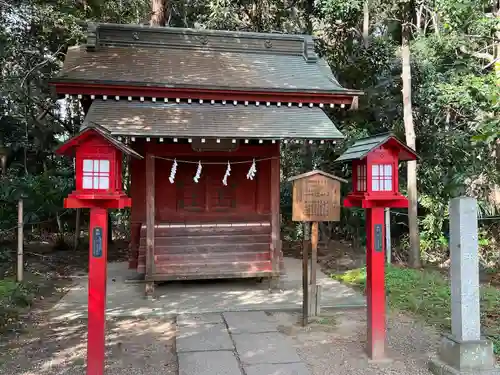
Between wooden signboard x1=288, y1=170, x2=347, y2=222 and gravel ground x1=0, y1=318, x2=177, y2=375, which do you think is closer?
gravel ground x1=0, y1=318, x2=177, y2=375

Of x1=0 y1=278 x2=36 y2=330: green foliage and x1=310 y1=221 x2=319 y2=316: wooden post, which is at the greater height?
x1=310 y1=221 x2=319 y2=316: wooden post

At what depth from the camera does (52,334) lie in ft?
18.2

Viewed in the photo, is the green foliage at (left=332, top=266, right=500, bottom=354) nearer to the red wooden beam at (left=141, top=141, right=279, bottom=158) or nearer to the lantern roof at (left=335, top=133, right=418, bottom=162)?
the lantern roof at (left=335, top=133, right=418, bottom=162)

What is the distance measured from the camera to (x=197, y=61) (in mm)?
9641

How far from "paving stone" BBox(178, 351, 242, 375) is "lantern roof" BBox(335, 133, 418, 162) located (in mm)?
2678

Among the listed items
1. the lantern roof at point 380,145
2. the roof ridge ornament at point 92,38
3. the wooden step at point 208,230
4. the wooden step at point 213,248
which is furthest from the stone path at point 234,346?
the roof ridge ornament at point 92,38

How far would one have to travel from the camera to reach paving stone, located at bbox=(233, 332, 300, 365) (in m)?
4.65

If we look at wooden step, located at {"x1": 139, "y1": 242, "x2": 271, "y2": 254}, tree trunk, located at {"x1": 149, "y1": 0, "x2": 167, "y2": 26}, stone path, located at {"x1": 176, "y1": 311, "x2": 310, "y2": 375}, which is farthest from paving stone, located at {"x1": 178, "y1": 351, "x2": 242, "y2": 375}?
tree trunk, located at {"x1": 149, "y1": 0, "x2": 167, "y2": 26}

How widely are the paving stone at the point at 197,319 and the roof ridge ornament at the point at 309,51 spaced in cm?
671

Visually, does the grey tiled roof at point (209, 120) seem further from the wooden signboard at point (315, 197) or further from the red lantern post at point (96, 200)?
the red lantern post at point (96, 200)

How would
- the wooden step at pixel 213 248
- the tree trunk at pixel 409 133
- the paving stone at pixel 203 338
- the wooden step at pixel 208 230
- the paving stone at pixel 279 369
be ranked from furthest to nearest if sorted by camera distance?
1. the tree trunk at pixel 409 133
2. the wooden step at pixel 208 230
3. the wooden step at pixel 213 248
4. the paving stone at pixel 203 338
5. the paving stone at pixel 279 369

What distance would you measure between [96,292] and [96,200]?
36.3 inches

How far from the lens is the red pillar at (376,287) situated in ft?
15.3

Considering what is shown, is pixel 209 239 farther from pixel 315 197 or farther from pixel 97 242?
pixel 97 242
